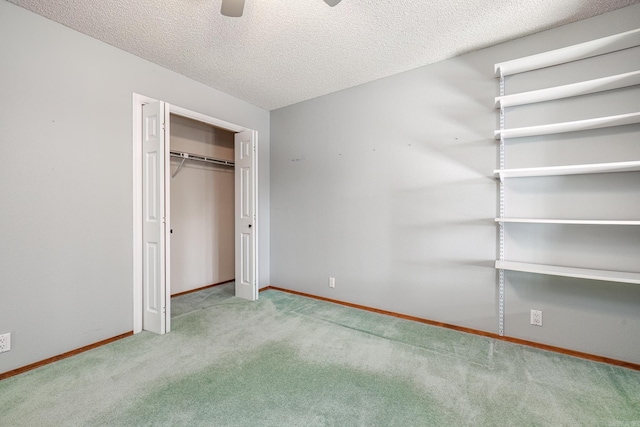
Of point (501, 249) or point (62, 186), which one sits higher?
point (62, 186)

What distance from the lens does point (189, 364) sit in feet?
6.80

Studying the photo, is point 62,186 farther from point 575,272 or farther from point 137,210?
point 575,272

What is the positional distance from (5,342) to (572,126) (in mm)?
4397

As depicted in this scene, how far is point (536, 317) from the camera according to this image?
2.31 metres

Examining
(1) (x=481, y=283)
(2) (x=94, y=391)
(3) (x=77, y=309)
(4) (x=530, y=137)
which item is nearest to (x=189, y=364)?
(2) (x=94, y=391)

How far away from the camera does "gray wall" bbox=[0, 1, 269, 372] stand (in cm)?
197

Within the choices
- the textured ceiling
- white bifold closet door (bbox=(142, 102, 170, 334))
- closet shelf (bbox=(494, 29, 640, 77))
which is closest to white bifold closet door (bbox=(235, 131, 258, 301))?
the textured ceiling

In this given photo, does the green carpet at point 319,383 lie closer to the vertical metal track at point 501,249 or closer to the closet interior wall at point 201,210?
the vertical metal track at point 501,249

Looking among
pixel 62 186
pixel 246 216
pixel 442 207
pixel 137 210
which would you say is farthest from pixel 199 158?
pixel 442 207

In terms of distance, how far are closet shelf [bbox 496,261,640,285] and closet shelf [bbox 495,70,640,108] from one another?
136cm

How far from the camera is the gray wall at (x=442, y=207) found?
2.10m

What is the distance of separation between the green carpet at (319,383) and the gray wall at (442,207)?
1.34ft

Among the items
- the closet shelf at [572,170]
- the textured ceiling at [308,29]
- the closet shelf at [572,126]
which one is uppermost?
the textured ceiling at [308,29]

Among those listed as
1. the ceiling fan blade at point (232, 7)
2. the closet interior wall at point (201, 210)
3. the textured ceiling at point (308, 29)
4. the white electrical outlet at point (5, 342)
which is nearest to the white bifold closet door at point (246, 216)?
the closet interior wall at point (201, 210)
